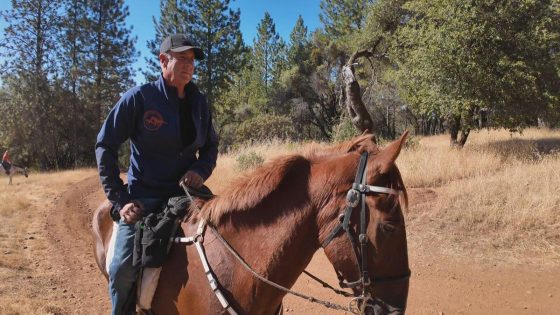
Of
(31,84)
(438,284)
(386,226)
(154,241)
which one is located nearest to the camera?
(386,226)

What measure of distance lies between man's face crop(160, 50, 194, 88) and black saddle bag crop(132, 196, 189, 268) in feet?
2.74

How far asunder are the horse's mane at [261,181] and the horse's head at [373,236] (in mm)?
282

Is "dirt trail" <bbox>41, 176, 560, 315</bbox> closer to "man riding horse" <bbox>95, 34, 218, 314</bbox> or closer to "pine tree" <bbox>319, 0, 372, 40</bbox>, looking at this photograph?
"man riding horse" <bbox>95, 34, 218, 314</bbox>

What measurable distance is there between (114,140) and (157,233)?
75 cm

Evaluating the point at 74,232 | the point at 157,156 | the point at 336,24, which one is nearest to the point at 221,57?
the point at 336,24

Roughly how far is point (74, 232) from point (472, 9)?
490 inches

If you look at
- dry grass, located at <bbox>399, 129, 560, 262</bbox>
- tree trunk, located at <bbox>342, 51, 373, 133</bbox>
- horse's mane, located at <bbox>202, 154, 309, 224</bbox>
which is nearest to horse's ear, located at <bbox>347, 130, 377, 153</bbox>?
horse's mane, located at <bbox>202, 154, 309, 224</bbox>

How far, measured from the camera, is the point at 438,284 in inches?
229

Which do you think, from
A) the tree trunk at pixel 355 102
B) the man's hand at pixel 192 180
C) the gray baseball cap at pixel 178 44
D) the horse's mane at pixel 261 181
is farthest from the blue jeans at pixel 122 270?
the tree trunk at pixel 355 102

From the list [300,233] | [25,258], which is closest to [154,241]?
[300,233]

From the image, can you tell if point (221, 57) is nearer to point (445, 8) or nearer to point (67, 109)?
point (67, 109)

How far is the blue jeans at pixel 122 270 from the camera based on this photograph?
2.55 meters

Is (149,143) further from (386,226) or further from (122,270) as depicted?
(386,226)

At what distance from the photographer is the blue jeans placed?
8.37 ft
